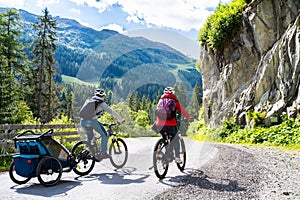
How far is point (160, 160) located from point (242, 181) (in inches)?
66.3

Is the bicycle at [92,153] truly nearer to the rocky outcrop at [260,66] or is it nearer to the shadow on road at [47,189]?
the shadow on road at [47,189]

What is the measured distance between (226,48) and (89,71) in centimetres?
2041

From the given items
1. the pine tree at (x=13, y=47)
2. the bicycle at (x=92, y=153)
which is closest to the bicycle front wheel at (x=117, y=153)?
the bicycle at (x=92, y=153)

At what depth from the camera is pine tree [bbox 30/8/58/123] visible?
34.1 m

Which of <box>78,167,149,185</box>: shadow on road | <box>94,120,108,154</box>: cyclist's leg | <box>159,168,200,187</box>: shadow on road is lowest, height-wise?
<box>78,167,149,185</box>: shadow on road

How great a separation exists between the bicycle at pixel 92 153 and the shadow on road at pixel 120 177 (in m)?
0.25

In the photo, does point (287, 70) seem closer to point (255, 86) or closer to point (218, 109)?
point (255, 86)

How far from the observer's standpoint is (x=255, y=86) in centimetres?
2120

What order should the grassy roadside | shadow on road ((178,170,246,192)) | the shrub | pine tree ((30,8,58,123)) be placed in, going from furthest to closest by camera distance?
pine tree ((30,8,58,123))
the shrub
the grassy roadside
shadow on road ((178,170,246,192))

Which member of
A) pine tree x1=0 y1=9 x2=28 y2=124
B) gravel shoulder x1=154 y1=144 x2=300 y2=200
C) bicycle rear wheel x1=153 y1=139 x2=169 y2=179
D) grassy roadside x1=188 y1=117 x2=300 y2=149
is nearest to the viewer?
gravel shoulder x1=154 y1=144 x2=300 y2=200

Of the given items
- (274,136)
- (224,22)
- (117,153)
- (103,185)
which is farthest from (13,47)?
(103,185)

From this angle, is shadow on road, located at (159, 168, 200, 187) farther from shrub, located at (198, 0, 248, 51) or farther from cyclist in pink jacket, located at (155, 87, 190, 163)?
shrub, located at (198, 0, 248, 51)

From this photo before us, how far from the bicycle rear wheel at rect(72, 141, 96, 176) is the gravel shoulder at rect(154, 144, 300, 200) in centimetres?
229

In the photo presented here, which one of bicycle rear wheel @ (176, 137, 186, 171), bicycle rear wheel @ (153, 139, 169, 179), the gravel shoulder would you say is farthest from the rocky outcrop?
bicycle rear wheel @ (153, 139, 169, 179)
